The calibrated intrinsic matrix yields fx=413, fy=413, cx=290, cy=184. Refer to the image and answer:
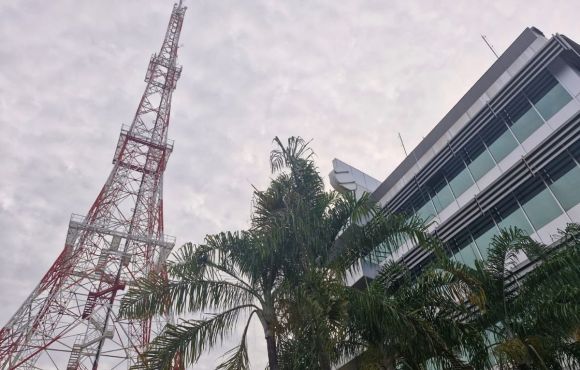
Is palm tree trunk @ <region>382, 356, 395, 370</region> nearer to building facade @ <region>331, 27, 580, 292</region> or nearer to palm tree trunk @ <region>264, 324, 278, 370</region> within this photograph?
palm tree trunk @ <region>264, 324, 278, 370</region>

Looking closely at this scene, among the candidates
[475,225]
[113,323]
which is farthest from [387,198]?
[113,323]

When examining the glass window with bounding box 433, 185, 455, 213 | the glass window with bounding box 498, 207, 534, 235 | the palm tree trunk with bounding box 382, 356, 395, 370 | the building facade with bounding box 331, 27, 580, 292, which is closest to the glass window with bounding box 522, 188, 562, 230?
the building facade with bounding box 331, 27, 580, 292

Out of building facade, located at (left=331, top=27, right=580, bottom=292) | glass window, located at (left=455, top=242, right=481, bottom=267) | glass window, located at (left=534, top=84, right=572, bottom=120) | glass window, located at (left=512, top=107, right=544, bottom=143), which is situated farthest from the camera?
glass window, located at (left=455, top=242, right=481, bottom=267)

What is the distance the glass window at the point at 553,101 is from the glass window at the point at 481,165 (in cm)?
261

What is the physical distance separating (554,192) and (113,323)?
23.2 metres

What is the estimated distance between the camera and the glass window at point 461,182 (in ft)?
57.0

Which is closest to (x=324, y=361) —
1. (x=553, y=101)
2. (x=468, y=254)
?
(x=468, y=254)

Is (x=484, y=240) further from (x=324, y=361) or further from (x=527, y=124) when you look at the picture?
(x=324, y=361)

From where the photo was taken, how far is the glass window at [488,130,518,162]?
15690 mm

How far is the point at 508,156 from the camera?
1569cm

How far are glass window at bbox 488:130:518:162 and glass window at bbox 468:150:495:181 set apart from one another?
26cm

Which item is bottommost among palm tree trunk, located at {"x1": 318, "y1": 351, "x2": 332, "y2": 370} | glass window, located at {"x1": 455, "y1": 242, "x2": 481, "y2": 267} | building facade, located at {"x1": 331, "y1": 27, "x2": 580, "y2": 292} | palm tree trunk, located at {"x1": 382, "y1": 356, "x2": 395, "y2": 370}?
palm tree trunk, located at {"x1": 382, "y1": 356, "x2": 395, "y2": 370}

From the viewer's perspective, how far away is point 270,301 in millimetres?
9234

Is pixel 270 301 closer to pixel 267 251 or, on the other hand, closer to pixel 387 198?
pixel 267 251
